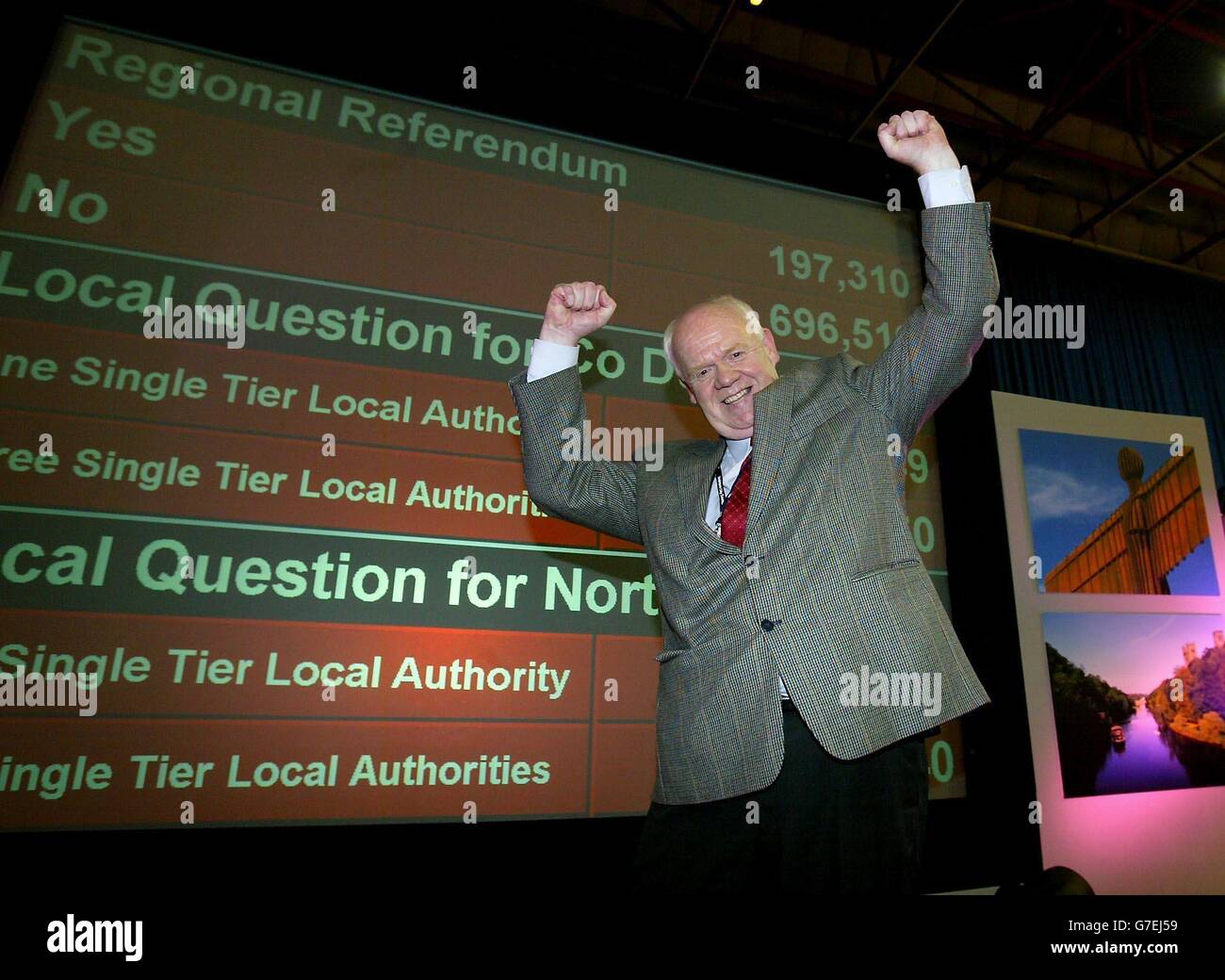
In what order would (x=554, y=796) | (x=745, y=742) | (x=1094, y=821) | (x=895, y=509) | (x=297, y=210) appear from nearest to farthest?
1. (x=745, y=742)
2. (x=895, y=509)
3. (x=554, y=796)
4. (x=297, y=210)
5. (x=1094, y=821)

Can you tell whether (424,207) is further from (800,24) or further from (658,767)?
(800,24)

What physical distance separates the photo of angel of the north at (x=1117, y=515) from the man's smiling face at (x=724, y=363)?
128 inches

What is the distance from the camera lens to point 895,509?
3.72 ft

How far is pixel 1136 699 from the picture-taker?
3.96m

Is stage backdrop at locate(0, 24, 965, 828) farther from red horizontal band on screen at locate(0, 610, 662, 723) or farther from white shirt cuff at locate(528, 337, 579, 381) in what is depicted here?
white shirt cuff at locate(528, 337, 579, 381)

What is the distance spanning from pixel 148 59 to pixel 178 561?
1.54m

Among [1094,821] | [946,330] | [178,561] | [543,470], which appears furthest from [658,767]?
[1094,821]

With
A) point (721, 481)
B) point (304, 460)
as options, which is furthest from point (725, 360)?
point (304, 460)

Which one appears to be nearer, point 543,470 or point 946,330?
point 946,330

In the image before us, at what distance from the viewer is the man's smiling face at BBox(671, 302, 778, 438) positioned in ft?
4.39

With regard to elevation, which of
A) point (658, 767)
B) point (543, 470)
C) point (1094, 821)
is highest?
point (543, 470)

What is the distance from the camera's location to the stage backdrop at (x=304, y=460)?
5.58ft

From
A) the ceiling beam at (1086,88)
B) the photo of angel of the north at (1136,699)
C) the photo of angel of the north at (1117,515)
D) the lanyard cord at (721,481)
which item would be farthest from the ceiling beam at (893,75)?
the lanyard cord at (721,481)

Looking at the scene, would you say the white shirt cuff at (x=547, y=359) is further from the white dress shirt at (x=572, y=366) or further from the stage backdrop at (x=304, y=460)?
the stage backdrop at (x=304, y=460)
